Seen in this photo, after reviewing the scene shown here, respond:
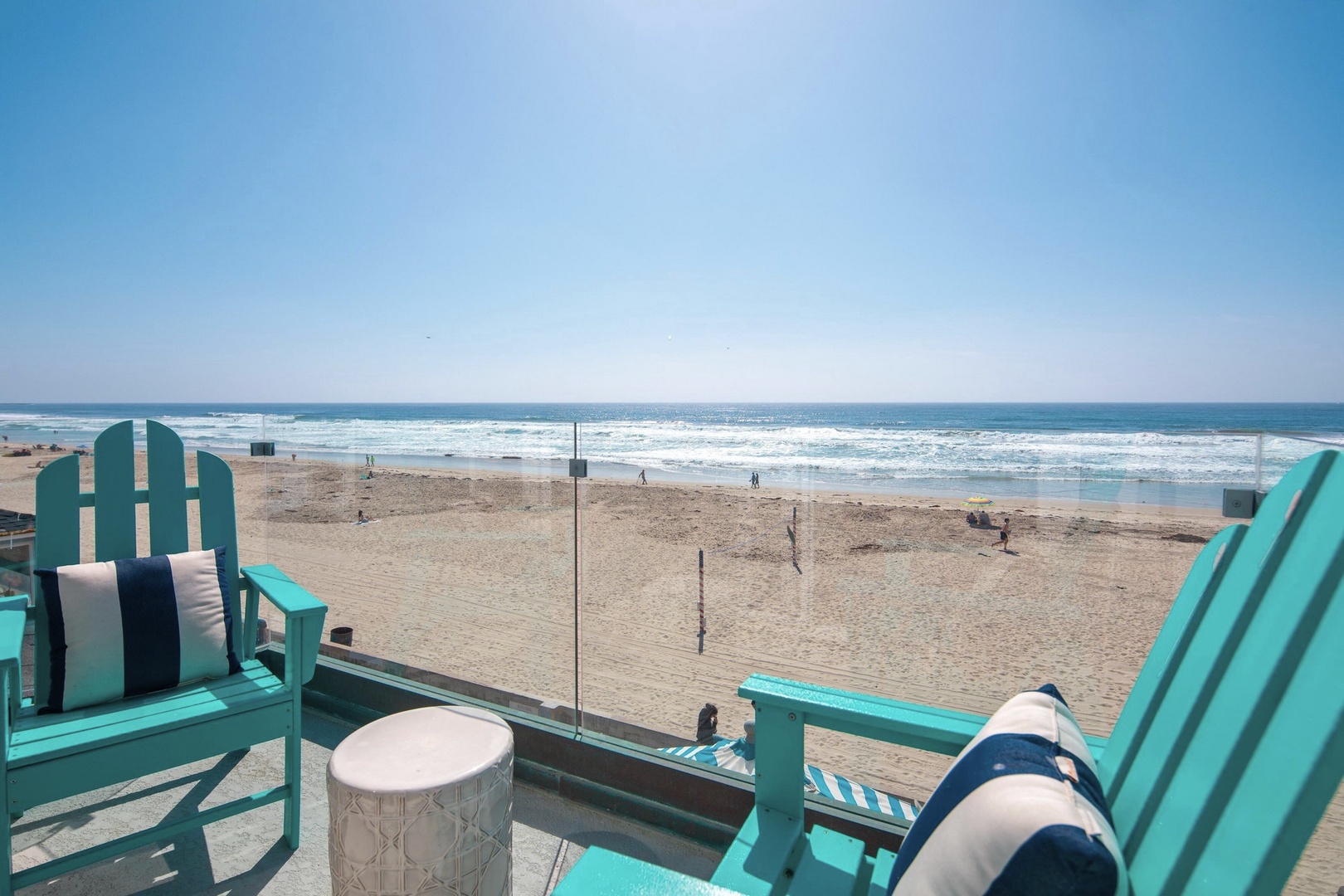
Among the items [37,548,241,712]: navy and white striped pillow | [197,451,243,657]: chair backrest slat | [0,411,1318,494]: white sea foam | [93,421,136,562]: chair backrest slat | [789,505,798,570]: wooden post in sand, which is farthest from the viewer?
[789,505,798,570]: wooden post in sand

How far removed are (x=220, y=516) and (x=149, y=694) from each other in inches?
21.1

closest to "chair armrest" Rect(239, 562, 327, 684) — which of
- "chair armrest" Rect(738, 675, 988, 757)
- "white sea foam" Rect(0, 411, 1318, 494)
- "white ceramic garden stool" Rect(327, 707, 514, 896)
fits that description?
"white ceramic garden stool" Rect(327, 707, 514, 896)

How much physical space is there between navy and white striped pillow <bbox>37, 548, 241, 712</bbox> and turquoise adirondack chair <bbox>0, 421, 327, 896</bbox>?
42 millimetres

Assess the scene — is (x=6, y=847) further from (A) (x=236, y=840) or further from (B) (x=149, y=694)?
(A) (x=236, y=840)

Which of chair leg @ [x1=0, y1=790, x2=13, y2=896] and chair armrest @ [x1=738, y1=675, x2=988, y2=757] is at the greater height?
chair armrest @ [x1=738, y1=675, x2=988, y2=757]

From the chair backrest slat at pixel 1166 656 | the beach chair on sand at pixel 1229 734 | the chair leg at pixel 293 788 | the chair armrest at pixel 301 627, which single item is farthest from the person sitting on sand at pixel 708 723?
the chair backrest slat at pixel 1166 656

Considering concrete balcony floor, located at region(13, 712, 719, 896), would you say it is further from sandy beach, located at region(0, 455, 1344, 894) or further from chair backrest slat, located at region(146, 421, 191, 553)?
chair backrest slat, located at region(146, 421, 191, 553)

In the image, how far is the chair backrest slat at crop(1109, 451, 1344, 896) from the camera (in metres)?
0.39

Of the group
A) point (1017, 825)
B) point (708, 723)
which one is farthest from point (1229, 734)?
point (708, 723)

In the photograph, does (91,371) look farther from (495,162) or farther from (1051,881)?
(1051,881)

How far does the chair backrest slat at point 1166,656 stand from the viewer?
2.42 feet

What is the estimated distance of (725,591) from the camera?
161 inches

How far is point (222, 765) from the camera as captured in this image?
1916mm

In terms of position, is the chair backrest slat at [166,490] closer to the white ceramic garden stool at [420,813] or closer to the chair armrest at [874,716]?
the white ceramic garden stool at [420,813]
